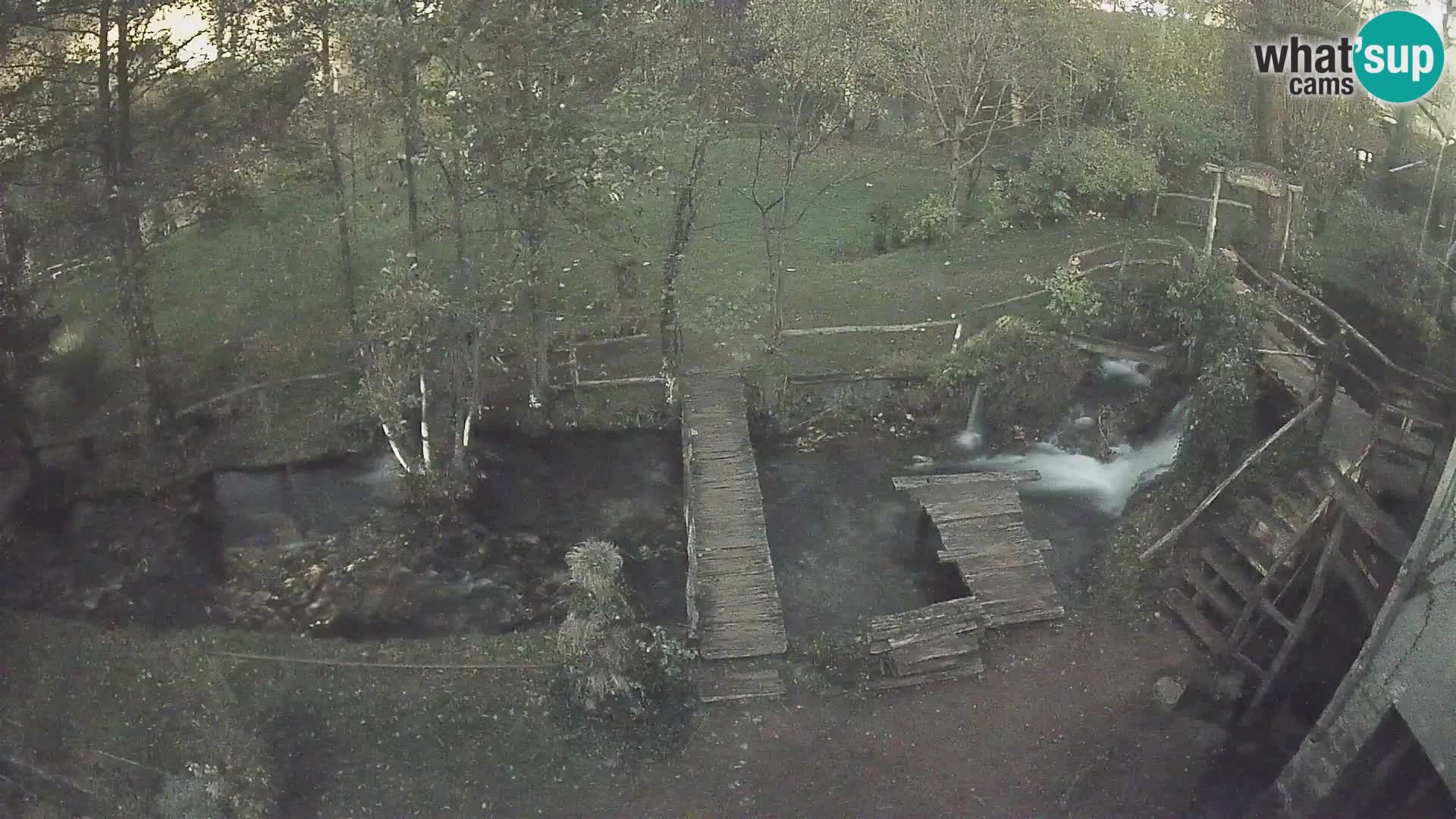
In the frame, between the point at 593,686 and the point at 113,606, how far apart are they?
328 inches

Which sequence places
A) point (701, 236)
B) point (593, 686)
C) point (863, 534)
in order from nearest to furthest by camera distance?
point (593, 686)
point (863, 534)
point (701, 236)

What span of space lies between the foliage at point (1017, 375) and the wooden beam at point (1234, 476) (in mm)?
4765

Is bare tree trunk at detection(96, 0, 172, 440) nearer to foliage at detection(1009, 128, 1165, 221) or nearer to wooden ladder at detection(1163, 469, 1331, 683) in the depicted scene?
wooden ladder at detection(1163, 469, 1331, 683)

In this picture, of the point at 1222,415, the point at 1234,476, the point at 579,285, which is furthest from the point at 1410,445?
the point at 579,285

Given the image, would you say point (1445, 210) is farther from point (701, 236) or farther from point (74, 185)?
point (74, 185)

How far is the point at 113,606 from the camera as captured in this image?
1658 centimetres

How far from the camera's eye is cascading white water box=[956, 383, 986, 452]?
69.3ft

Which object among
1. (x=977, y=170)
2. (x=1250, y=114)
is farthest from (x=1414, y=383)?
(x=977, y=170)

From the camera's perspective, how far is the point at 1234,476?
16.3 m

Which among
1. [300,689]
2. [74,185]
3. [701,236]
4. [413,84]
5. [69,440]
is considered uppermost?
[413,84]

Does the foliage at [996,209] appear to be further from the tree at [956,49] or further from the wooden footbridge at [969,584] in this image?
the wooden footbridge at [969,584]

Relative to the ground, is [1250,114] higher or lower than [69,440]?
higher

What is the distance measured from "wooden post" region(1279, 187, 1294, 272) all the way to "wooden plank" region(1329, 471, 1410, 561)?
826 cm

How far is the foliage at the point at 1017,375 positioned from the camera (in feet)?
68.6
